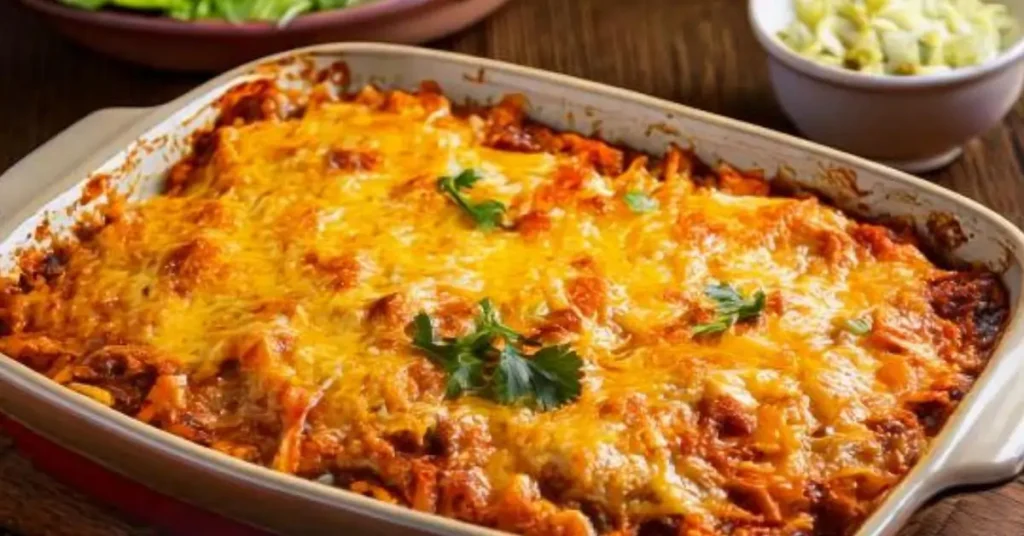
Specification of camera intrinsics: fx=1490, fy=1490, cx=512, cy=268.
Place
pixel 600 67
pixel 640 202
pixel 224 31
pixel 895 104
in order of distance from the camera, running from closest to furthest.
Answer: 1. pixel 640 202
2. pixel 895 104
3. pixel 224 31
4. pixel 600 67

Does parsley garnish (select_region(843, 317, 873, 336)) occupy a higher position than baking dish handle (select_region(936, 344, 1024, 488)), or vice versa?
baking dish handle (select_region(936, 344, 1024, 488))

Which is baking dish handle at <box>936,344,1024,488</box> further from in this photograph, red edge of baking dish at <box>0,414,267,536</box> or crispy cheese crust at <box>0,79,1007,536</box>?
red edge of baking dish at <box>0,414,267,536</box>

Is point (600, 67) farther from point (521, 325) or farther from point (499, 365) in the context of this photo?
point (499, 365)

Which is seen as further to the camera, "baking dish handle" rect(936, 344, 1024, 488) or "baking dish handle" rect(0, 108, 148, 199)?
Answer: "baking dish handle" rect(0, 108, 148, 199)

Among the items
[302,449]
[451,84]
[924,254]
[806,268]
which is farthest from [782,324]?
[451,84]

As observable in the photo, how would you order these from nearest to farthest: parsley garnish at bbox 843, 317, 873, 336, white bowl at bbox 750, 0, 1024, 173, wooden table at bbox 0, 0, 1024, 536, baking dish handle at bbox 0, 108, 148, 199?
parsley garnish at bbox 843, 317, 873, 336
baking dish handle at bbox 0, 108, 148, 199
white bowl at bbox 750, 0, 1024, 173
wooden table at bbox 0, 0, 1024, 536

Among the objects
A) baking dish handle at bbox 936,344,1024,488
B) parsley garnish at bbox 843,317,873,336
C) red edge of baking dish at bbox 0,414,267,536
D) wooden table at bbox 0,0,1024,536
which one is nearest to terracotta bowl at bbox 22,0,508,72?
wooden table at bbox 0,0,1024,536

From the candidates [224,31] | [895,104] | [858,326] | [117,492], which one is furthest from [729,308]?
[224,31]
